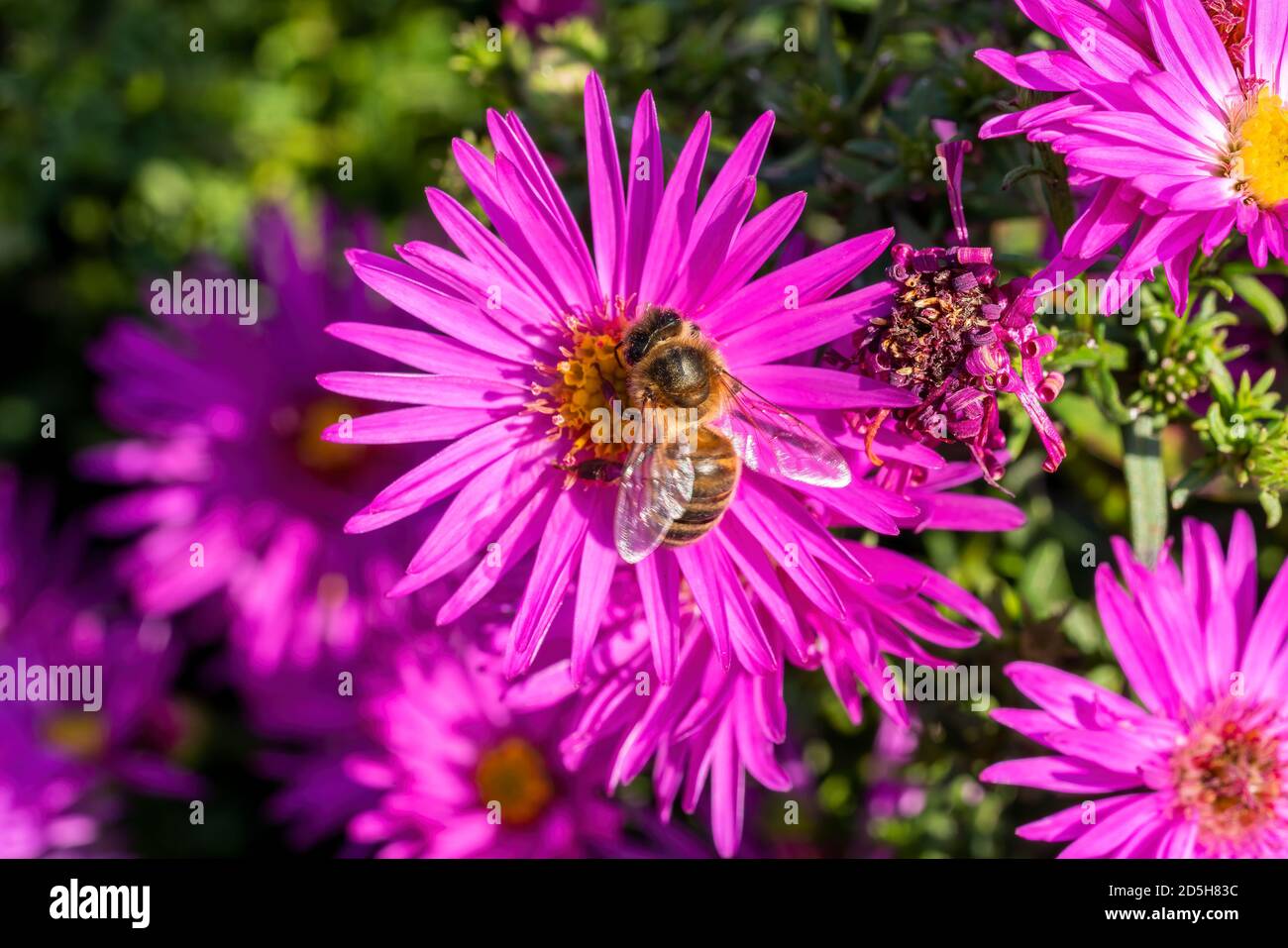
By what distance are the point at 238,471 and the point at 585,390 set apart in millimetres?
1836

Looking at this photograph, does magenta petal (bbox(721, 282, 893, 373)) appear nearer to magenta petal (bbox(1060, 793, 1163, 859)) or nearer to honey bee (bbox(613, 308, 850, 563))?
honey bee (bbox(613, 308, 850, 563))

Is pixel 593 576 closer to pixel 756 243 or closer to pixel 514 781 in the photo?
pixel 756 243

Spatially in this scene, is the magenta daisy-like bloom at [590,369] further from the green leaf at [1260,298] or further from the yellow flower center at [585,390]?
the green leaf at [1260,298]

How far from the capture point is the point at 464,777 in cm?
344

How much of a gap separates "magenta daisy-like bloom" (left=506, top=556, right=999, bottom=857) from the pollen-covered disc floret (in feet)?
1.76

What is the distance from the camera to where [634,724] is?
8.08ft

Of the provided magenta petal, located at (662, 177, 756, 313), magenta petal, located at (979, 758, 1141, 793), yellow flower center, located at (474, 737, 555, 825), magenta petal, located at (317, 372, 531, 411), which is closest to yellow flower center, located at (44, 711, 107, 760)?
yellow flower center, located at (474, 737, 555, 825)

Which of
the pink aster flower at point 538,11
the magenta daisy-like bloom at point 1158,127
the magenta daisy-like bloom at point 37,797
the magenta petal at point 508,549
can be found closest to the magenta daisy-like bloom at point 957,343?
the magenta daisy-like bloom at point 1158,127

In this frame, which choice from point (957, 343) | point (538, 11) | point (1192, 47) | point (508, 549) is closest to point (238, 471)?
point (538, 11)

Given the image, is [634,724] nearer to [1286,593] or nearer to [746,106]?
[1286,593]

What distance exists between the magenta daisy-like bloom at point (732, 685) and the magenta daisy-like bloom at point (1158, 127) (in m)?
0.70

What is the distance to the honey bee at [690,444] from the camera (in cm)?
221

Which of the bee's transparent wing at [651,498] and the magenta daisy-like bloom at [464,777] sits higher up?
the bee's transparent wing at [651,498]
